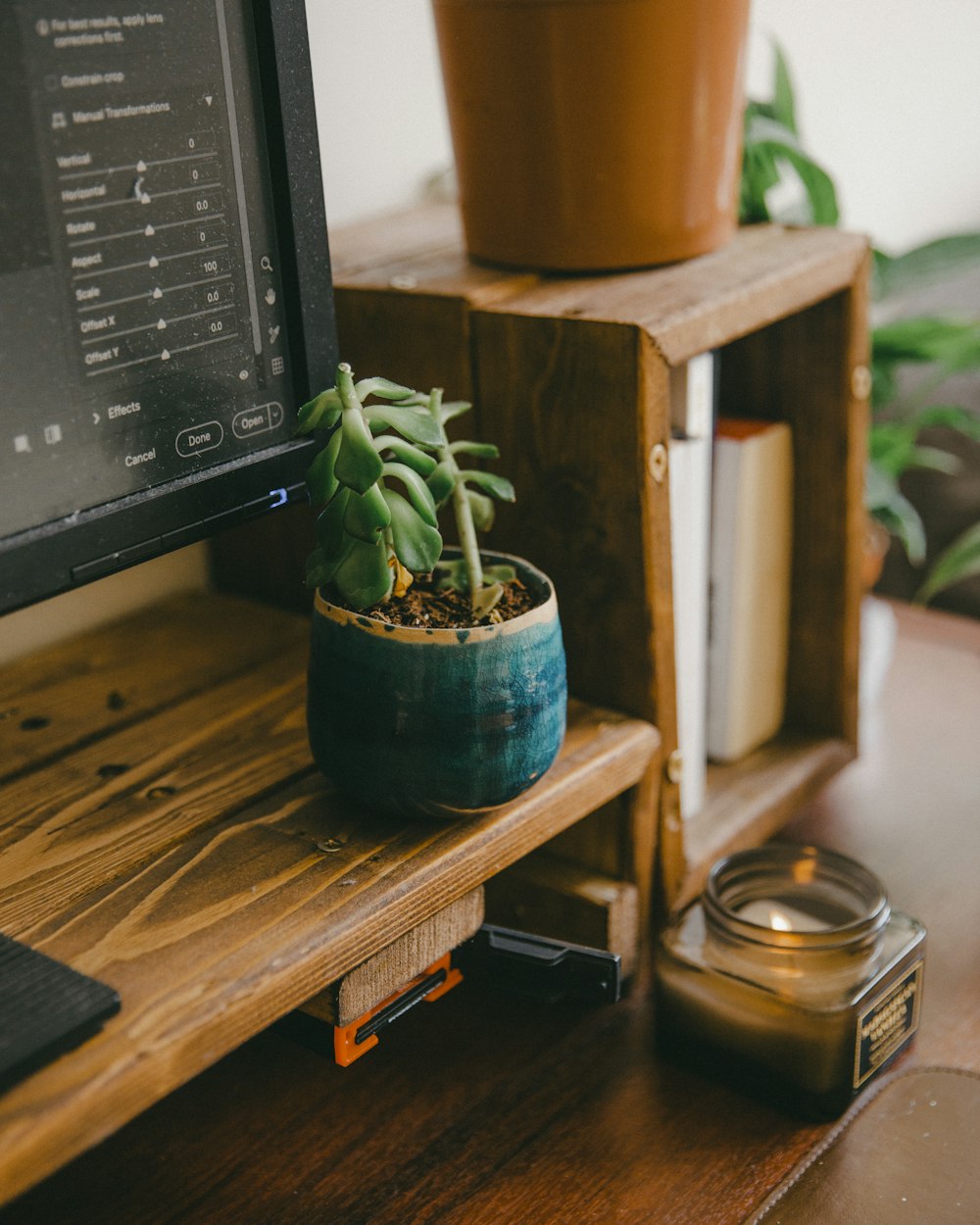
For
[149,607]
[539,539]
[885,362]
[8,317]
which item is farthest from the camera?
[885,362]

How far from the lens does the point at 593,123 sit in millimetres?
708

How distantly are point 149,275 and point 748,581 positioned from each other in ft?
1.62

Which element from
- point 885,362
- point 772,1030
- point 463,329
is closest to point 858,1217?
point 772,1030

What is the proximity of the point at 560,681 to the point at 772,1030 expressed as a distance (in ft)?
0.71

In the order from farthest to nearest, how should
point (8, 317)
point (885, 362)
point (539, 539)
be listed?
1. point (885, 362)
2. point (539, 539)
3. point (8, 317)

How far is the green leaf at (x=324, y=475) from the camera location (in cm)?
55

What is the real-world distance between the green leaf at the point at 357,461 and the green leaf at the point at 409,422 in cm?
3

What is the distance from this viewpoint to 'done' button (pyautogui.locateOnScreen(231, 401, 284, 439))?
0.61m

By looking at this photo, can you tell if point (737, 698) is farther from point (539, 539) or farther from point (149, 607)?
point (149, 607)

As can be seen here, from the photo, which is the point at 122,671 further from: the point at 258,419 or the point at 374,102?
the point at 374,102

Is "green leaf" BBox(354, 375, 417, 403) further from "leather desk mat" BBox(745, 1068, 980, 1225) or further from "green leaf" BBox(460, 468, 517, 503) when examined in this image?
"leather desk mat" BBox(745, 1068, 980, 1225)

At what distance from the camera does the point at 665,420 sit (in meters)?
0.70

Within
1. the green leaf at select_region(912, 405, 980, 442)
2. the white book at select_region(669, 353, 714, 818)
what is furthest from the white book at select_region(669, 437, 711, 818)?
the green leaf at select_region(912, 405, 980, 442)

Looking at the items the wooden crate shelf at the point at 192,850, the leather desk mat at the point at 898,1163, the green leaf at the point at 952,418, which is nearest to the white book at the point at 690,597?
the wooden crate shelf at the point at 192,850
